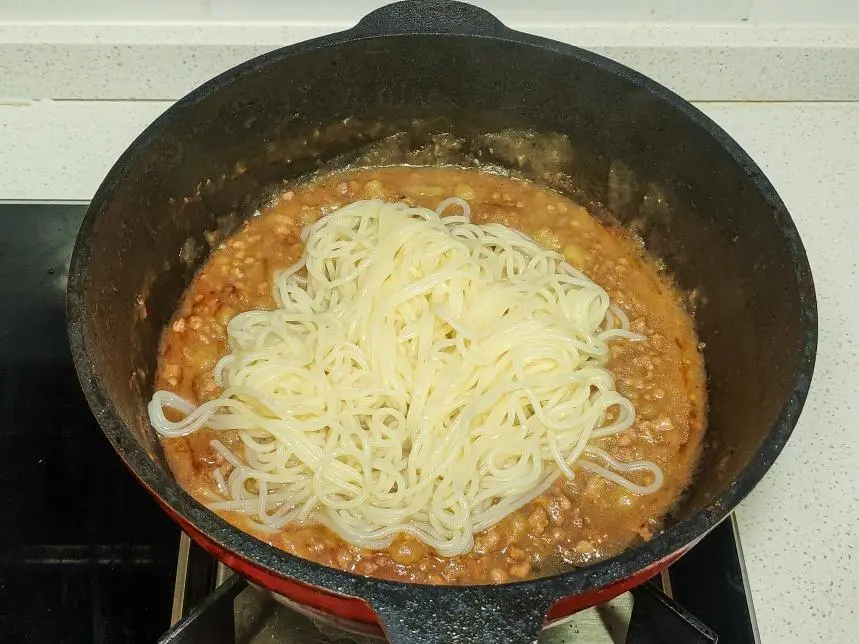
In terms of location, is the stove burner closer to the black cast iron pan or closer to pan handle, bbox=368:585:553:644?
the black cast iron pan

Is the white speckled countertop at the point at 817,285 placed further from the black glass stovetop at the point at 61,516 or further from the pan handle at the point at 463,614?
the pan handle at the point at 463,614

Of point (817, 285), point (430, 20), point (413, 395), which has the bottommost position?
point (413, 395)

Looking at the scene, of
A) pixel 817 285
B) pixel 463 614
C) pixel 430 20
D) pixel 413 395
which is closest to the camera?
pixel 463 614

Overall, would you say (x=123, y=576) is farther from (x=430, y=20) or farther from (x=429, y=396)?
(x=430, y=20)

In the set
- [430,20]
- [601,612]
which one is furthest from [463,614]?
[430,20]

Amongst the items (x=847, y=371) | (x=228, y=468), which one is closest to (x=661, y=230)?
(x=847, y=371)

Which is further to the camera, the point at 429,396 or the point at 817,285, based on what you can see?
the point at 817,285
